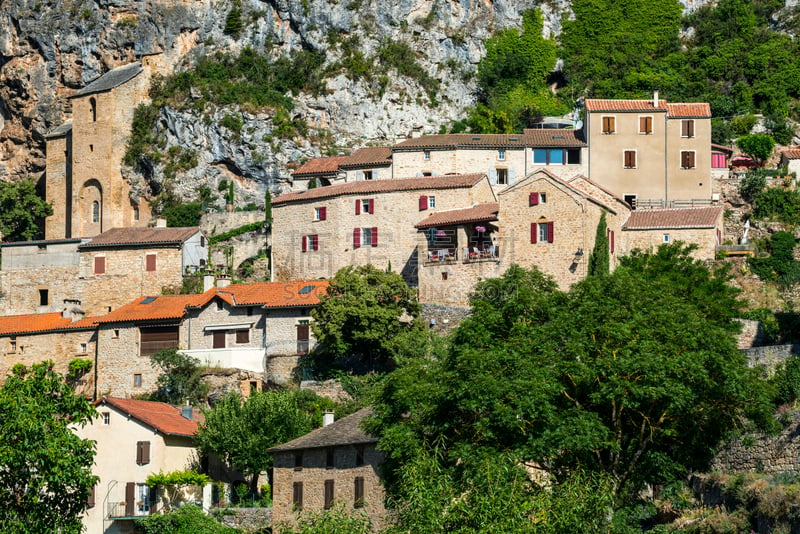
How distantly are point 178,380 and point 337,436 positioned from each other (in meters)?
15.0

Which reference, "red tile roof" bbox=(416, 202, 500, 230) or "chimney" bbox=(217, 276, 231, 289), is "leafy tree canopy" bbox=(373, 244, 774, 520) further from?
"chimney" bbox=(217, 276, 231, 289)

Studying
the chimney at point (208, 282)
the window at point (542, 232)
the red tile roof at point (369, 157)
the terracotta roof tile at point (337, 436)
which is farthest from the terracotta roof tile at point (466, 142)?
the terracotta roof tile at point (337, 436)

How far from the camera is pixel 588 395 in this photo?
42.6 meters

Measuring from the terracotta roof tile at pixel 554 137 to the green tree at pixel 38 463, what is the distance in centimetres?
4216

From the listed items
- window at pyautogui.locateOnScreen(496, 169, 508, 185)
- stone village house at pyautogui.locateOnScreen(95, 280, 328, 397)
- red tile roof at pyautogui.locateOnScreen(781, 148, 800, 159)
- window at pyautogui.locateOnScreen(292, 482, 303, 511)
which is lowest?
window at pyautogui.locateOnScreen(292, 482, 303, 511)

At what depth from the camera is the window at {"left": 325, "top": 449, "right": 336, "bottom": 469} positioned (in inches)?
2000

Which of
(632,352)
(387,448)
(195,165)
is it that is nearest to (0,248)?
(195,165)

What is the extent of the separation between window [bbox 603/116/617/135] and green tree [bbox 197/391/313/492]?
29457mm

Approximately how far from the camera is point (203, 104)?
88.3 meters

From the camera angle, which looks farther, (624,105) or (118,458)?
(624,105)

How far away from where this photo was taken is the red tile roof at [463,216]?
67.2m

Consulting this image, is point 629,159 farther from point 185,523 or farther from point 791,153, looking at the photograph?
point 185,523

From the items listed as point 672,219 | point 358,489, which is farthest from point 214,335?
point 672,219

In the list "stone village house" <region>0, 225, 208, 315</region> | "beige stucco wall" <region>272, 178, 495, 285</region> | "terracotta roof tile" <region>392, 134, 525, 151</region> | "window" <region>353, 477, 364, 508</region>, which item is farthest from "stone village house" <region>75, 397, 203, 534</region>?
"terracotta roof tile" <region>392, 134, 525, 151</region>
